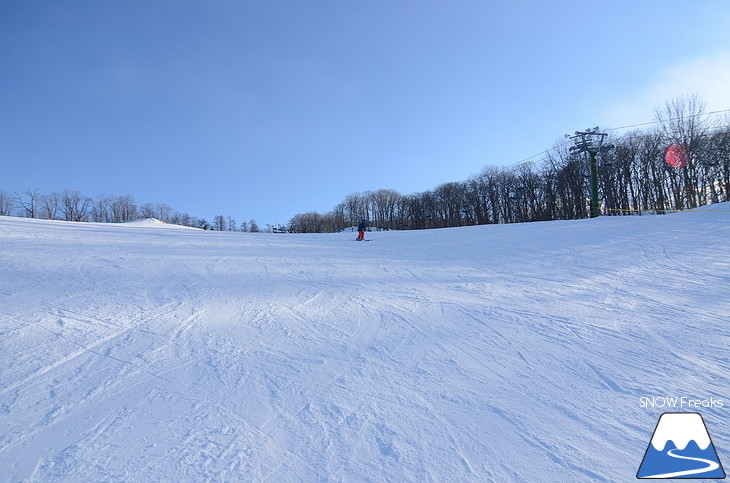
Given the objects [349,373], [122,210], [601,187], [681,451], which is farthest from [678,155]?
[122,210]

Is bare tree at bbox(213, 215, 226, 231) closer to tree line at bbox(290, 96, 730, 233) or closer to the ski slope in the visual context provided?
tree line at bbox(290, 96, 730, 233)

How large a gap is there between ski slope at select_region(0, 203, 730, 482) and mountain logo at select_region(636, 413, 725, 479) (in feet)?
0.23

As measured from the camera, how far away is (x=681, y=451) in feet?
8.45

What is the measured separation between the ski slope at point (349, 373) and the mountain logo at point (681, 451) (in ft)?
0.23

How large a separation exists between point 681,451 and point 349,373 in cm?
302

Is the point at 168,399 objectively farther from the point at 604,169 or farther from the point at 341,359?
the point at 604,169

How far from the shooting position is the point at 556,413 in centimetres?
300

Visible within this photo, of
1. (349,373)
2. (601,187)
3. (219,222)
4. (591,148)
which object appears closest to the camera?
(349,373)

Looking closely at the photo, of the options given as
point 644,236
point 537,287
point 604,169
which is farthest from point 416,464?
point 604,169

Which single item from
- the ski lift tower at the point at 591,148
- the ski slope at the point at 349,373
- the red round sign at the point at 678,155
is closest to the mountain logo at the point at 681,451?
the ski slope at the point at 349,373

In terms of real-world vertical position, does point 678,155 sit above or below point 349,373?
above

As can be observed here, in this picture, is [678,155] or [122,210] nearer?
[678,155]

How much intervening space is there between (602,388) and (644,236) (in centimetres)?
1294

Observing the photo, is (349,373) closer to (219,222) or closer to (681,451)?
(681,451)
